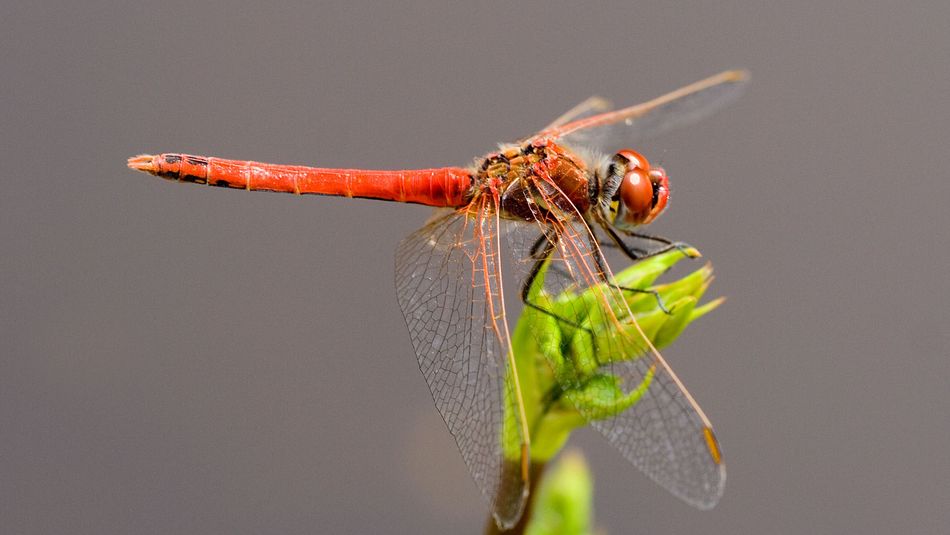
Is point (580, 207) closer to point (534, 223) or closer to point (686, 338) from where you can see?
point (534, 223)

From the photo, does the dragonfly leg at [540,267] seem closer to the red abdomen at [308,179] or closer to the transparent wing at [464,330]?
the transparent wing at [464,330]

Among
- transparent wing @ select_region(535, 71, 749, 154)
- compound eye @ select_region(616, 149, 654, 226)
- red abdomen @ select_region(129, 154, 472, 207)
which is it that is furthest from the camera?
transparent wing @ select_region(535, 71, 749, 154)

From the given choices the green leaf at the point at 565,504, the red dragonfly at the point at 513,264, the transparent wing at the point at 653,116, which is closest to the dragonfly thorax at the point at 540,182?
the red dragonfly at the point at 513,264

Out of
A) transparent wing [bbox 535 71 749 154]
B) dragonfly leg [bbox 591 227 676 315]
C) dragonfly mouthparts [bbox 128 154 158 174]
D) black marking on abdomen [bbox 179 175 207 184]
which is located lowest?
dragonfly leg [bbox 591 227 676 315]

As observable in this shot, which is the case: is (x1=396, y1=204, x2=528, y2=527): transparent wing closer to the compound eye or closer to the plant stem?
the plant stem

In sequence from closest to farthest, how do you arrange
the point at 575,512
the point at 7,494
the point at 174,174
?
the point at 575,512
the point at 174,174
the point at 7,494

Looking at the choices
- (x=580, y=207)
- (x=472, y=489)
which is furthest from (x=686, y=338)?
(x=580, y=207)

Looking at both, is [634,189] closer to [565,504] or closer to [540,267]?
[540,267]

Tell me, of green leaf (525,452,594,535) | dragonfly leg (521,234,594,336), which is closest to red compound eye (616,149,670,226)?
dragonfly leg (521,234,594,336)

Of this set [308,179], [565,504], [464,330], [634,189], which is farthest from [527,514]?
[308,179]
